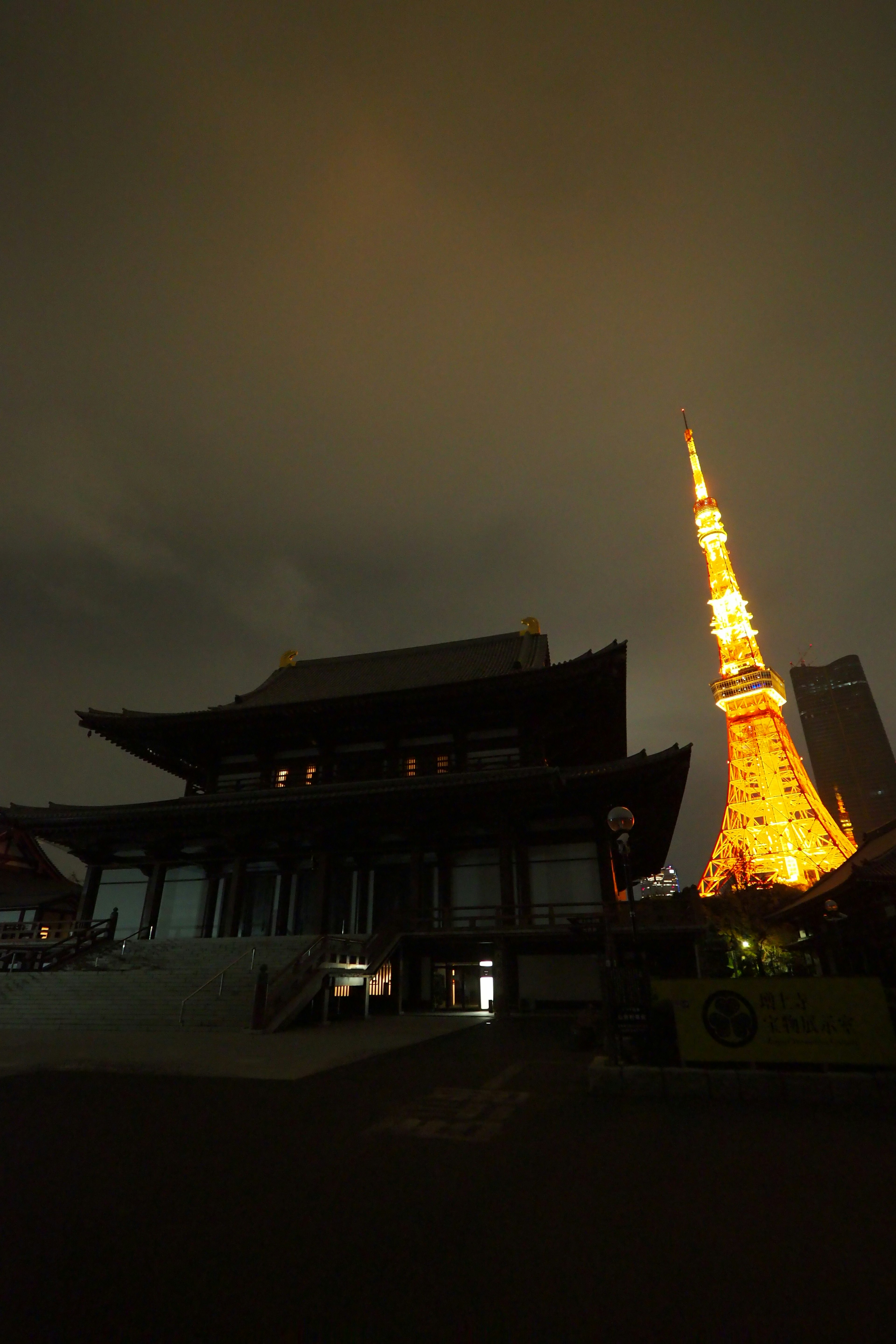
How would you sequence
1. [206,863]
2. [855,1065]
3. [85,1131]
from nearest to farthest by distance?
1. [85,1131]
2. [855,1065]
3. [206,863]

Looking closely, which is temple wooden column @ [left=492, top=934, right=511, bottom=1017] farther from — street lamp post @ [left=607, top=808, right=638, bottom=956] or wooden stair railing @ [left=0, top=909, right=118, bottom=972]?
wooden stair railing @ [left=0, top=909, right=118, bottom=972]

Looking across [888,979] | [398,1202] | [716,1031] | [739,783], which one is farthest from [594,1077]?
[739,783]

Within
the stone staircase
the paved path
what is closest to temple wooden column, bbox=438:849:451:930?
the stone staircase

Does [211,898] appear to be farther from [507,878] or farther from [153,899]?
[507,878]

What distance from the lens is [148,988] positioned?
658 inches

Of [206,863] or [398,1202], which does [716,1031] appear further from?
[206,863]

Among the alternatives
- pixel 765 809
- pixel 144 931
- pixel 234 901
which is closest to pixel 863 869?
pixel 234 901

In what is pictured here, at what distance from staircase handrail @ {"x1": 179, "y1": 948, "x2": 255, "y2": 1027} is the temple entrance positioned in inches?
253

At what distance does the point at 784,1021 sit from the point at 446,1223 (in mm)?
5918

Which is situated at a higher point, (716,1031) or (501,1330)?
(716,1031)

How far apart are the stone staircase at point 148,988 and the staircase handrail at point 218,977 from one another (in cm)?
7

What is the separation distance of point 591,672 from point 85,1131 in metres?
18.7

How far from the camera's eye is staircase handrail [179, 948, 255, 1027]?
14914 millimetres

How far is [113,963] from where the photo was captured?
63.3 feet
